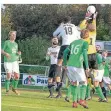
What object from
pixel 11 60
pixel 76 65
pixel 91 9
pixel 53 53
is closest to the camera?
pixel 91 9

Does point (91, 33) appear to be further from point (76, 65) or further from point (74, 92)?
point (74, 92)

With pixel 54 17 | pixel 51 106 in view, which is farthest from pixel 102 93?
pixel 54 17

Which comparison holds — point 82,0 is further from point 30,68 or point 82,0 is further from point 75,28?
point 30,68

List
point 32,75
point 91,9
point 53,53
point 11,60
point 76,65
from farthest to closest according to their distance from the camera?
point 11,60
point 32,75
point 53,53
point 76,65
point 91,9

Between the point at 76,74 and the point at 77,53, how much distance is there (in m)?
0.28

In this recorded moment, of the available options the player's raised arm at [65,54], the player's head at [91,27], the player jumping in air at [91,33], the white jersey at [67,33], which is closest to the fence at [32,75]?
the player's raised arm at [65,54]

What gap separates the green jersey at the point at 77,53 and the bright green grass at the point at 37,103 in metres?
0.53

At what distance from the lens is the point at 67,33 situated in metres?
8.30

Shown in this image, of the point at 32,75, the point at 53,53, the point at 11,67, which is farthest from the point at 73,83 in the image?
the point at 11,67

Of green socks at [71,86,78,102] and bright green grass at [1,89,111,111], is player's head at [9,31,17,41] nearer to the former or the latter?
bright green grass at [1,89,111,111]

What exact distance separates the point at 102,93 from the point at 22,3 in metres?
1.62

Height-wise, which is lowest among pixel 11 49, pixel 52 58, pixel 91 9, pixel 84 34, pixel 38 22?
pixel 52 58

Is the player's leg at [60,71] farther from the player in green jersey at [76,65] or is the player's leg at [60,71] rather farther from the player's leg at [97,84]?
the player's leg at [97,84]

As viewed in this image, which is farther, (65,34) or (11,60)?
(11,60)
